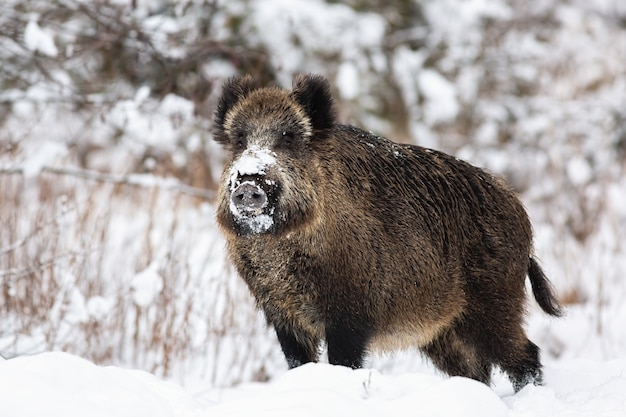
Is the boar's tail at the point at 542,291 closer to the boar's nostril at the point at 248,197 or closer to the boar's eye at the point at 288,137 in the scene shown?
the boar's eye at the point at 288,137

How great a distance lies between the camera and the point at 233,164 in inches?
168

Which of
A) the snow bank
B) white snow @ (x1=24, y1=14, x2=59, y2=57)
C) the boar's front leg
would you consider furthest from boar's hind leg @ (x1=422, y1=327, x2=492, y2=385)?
white snow @ (x1=24, y1=14, x2=59, y2=57)

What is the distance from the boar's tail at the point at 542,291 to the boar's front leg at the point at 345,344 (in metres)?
1.51

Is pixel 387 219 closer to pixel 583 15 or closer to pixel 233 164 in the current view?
pixel 233 164

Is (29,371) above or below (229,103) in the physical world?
below

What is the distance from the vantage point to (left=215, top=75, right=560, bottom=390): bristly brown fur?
170 inches

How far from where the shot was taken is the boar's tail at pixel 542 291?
5.23 metres

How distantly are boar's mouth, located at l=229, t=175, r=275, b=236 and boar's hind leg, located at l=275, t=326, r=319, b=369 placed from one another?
67 cm

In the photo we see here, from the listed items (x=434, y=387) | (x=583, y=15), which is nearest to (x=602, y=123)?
(x=583, y=15)

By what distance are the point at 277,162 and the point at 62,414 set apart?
182cm

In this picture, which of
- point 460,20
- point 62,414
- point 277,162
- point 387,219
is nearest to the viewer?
point 62,414

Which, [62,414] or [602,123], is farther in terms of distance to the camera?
[602,123]

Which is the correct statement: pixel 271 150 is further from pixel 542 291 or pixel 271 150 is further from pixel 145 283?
pixel 542 291

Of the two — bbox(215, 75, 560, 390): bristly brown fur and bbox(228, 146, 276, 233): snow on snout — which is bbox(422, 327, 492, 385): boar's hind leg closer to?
bbox(215, 75, 560, 390): bristly brown fur
